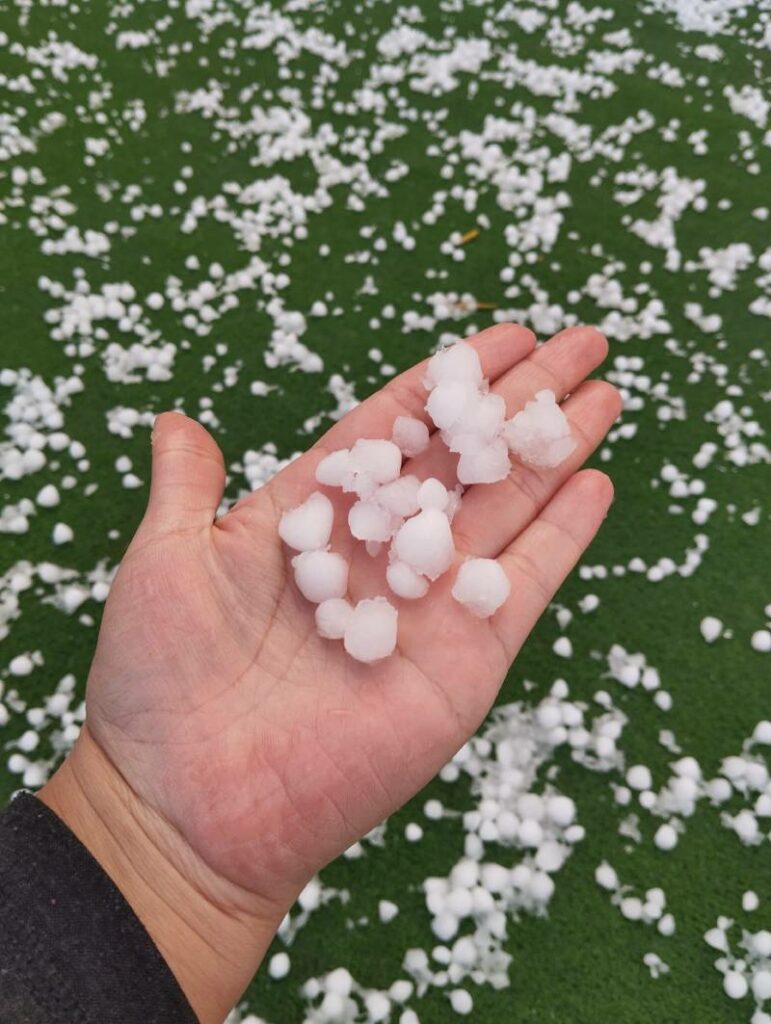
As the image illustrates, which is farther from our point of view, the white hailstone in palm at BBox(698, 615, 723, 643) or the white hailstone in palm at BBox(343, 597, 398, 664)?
the white hailstone in palm at BBox(698, 615, 723, 643)

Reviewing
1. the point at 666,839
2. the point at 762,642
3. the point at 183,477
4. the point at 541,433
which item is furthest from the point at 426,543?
the point at 762,642

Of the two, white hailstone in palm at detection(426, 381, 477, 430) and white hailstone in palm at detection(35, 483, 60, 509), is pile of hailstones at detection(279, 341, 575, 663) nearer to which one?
white hailstone in palm at detection(426, 381, 477, 430)

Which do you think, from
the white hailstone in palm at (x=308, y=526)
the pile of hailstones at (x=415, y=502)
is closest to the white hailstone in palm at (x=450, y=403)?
the pile of hailstones at (x=415, y=502)

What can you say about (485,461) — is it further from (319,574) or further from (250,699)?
(250,699)

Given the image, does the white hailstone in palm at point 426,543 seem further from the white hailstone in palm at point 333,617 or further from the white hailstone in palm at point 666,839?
the white hailstone in palm at point 666,839

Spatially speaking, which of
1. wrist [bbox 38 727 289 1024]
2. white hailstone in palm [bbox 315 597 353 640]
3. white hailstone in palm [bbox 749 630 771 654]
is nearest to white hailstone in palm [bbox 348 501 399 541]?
white hailstone in palm [bbox 315 597 353 640]

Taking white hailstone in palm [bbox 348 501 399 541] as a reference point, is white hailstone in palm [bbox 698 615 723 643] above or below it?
below
